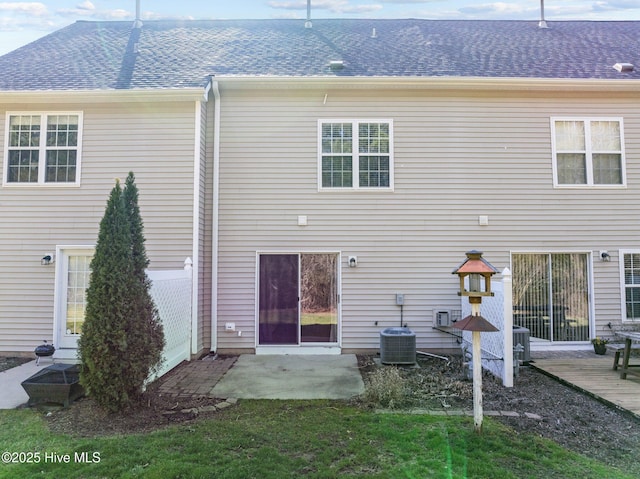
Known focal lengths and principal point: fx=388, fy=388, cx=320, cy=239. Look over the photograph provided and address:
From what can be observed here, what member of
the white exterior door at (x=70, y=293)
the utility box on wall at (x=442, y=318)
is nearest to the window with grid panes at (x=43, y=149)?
the white exterior door at (x=70, y=293)

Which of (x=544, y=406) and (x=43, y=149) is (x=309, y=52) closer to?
(x=43, y=149)

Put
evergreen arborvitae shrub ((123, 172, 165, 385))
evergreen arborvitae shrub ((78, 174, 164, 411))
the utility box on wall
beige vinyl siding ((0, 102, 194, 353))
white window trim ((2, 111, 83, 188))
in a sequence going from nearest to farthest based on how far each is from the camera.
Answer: evergreen arborvitae shrub ((78, 174, 164, 411))
evergreen arborvitae shrub ((123, 172, 165, 385))
beige vinyl siding ((0, 102, 194, 353))
white window trim ((2, 111, 83, 188))
the utility box on wall

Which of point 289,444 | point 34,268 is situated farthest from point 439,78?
point 34,268

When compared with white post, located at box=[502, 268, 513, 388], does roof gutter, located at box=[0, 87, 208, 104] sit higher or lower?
higher

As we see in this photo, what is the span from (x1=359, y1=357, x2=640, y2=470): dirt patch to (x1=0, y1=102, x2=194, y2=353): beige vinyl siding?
474 centimetres

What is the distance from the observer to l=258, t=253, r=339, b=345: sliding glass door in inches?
308

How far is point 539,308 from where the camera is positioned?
789 centimetres

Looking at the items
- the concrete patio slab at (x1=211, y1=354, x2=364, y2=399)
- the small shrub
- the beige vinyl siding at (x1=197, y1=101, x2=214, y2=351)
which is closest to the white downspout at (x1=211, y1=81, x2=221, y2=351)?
the beige vinyl siding at (x1=197, y1=101, x2=214, y2=351)

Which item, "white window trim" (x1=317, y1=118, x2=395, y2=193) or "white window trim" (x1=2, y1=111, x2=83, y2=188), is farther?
"white window trim" (x1=317, y1=118, x2=395, y2=193)

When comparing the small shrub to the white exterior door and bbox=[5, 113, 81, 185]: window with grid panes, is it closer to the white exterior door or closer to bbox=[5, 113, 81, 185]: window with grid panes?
the white exterior door

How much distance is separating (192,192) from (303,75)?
3281 millimetres

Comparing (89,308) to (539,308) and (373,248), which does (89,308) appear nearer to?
(373,248)

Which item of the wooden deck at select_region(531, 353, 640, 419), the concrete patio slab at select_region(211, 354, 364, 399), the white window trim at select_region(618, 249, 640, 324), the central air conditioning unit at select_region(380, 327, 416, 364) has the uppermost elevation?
the white window trim at select_region(618, 249, 640, 324)

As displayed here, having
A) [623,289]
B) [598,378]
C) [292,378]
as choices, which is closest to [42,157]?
[292,378]
